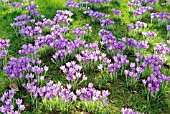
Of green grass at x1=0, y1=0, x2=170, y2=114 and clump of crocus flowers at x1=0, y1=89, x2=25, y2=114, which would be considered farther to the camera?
green grass at x1=0, y1=0, x2=170, y2=114

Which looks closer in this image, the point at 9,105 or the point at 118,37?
the point at 9,105

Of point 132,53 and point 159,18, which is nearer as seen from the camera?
point 132,53

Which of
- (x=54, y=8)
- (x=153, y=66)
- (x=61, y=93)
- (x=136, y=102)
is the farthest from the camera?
(x=54, y=8)

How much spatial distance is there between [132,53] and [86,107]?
2.34 m

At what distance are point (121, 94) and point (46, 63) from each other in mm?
1903

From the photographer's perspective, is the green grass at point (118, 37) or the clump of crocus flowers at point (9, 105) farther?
the green grass at point (118, 37)

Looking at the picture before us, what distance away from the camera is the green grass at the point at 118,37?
5277mm

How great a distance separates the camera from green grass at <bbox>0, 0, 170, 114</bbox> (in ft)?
17.3

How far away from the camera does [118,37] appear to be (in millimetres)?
7613

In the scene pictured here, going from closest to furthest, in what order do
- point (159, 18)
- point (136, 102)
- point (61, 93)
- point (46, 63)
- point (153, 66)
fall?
point (61, 93) < point (136, 102) < point (153, 66) < point (46, 63) < point (159, 18)

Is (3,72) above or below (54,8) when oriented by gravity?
below

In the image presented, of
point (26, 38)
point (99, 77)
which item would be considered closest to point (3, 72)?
point (26, 38)

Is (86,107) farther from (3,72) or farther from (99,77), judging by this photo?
(3,72)

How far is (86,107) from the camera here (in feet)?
16.6
